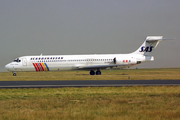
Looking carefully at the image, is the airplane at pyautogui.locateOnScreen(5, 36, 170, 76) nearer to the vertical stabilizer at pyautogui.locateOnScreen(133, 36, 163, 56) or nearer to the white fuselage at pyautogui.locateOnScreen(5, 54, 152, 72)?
the white fuselage at pyautogui.locateOnScreen(5, 54, 152, 72)

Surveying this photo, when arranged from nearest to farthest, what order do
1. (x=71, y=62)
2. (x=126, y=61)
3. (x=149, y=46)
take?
1. (x=126, y=61)
2. (x=71, y=62)
3. (x=149, y=46)

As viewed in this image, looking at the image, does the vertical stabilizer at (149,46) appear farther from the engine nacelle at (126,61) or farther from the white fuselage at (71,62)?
the engine nacelle at (126,61)

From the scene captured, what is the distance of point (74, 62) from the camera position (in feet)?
170

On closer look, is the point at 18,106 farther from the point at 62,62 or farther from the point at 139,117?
the point at 62,62

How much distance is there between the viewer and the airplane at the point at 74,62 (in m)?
50.8

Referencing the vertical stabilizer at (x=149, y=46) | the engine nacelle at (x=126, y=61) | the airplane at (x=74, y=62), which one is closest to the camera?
the airplane at (x=74, y=62)

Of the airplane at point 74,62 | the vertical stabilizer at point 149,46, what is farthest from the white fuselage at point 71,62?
the vertical stabilizer at point 149,46

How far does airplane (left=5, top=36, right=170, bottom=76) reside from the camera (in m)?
50.8

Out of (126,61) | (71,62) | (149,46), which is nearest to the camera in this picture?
(126,61)

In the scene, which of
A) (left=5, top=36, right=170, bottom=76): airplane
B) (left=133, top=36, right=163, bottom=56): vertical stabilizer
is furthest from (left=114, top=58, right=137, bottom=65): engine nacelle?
(left=133, top=36, right=163, bottom=56): vertical stabilizer

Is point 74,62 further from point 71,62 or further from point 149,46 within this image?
point 149,46

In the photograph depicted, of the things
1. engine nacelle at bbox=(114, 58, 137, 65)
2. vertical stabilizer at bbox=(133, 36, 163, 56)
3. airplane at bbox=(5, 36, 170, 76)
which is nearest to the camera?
airplane at bbox=(5, 36, 170, 76)

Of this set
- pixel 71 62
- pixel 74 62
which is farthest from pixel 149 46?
pixel 71 62

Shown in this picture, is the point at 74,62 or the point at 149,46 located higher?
the point at 149,46
